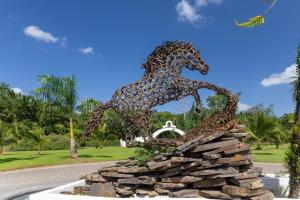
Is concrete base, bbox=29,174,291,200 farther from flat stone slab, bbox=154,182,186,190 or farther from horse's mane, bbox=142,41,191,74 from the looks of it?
horse's mane, bbox=142,41,191,74

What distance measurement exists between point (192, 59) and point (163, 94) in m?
1.12

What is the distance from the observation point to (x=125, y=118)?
7422 mm

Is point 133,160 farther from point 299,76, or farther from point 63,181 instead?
point 63,181

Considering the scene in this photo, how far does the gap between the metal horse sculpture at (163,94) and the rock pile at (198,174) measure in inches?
14.1

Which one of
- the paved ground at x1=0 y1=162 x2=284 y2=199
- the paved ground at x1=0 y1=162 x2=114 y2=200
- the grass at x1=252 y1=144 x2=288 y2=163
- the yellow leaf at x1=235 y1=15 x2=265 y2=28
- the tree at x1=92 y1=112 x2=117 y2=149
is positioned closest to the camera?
the yellow leaf at x1=235 y1=15 x2=265 y2=28

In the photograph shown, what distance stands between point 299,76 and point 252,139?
20110 mm

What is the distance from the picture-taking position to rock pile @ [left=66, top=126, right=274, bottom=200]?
6.72 meters

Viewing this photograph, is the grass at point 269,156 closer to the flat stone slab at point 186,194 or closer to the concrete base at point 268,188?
the concrete base at point 268,188

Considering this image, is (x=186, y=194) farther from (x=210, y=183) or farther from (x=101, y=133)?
(x=101, y=133)

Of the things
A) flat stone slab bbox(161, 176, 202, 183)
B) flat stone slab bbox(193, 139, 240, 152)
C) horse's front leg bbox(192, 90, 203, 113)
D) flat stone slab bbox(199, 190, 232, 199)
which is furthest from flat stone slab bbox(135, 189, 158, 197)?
horse's front leg bbox(192, 90, 203, 113)

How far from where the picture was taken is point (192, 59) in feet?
25.9

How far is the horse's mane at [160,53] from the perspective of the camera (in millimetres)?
7828

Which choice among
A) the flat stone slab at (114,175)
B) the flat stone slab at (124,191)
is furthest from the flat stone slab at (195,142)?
the flat stone slab at (124,191)

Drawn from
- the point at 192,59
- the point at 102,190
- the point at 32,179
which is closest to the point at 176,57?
the point at 192,59
